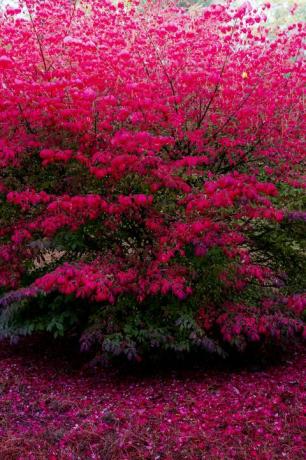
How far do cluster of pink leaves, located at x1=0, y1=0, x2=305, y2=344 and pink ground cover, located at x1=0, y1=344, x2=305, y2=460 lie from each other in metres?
0.83

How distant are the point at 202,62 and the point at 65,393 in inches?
186

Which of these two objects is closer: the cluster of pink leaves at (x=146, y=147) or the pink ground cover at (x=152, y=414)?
the pink ground cover at (x=152, y=414)

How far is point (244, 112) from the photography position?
21.1 feet

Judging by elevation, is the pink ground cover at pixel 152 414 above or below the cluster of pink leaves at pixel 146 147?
below

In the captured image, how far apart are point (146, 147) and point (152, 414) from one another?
2.86 m

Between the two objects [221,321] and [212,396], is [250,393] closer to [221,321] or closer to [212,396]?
[212,396]

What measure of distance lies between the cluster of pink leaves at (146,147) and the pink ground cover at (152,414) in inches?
32.8

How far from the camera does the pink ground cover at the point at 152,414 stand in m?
4.33

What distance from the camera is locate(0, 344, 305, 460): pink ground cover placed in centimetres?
433

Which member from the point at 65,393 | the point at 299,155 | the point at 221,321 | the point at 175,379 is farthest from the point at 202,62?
the point at 65,393

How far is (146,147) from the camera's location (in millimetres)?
5812

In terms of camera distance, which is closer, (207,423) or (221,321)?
(207,423)

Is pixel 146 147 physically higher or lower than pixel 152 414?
higher

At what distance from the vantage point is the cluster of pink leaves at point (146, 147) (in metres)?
5.63
